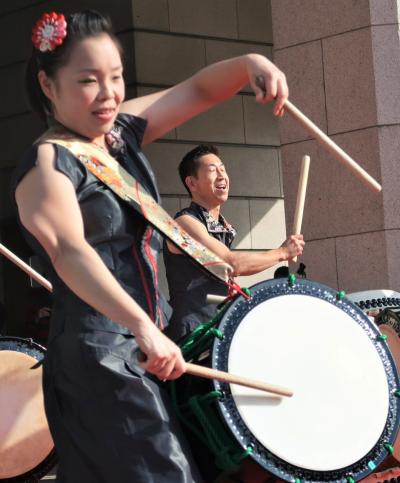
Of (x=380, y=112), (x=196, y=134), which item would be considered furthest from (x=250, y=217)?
(x=380, y=112)

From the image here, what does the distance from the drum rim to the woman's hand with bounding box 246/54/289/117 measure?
1.80 feet

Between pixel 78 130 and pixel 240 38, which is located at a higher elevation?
pixel 240 38

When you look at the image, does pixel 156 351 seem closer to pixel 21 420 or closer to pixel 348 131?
pixel 21 420

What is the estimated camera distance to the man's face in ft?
20.0

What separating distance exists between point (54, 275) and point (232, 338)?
Result: 1.80ft

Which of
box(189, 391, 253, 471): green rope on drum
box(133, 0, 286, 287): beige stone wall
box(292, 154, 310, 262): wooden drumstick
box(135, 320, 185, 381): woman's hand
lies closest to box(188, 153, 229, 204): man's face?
box(292, 154, 310, 262): wooden drumstick

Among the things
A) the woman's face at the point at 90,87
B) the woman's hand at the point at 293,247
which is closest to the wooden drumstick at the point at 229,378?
the woman's face at the point at 90,87

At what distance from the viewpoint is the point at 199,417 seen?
3.26 meters

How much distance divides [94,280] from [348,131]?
450 cm

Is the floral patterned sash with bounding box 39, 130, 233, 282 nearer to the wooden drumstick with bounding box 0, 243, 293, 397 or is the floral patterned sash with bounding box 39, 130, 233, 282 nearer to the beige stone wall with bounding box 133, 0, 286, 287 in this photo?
the wooden drumstick with bounding box 0, 243, 293, 397

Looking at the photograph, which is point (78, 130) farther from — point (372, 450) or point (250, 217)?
point (250, 217)

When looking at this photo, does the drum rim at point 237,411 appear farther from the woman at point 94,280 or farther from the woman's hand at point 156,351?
the woman's hand at point 156,351

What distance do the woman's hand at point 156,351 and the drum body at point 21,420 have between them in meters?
2.67

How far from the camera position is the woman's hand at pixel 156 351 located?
2721 millimetres
